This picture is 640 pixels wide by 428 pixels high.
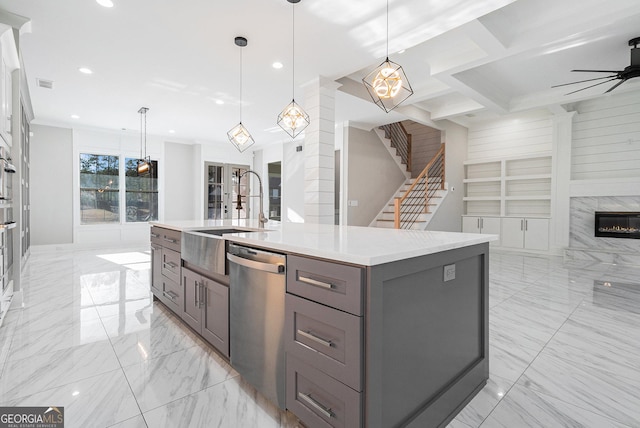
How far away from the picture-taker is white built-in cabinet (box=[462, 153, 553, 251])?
22.5ft

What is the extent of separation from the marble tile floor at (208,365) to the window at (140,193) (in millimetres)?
4828

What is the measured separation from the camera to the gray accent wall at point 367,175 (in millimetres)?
7113

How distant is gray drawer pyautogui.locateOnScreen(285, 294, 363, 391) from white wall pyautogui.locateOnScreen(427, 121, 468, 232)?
6175mm

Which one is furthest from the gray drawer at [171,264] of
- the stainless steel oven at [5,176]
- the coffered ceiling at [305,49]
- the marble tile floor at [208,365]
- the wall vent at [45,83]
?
the wall vent at [45,83]

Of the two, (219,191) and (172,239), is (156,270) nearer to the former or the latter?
(172,239)

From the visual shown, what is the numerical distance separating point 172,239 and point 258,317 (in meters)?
1.53

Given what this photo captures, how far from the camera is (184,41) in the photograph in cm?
359

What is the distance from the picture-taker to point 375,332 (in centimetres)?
116

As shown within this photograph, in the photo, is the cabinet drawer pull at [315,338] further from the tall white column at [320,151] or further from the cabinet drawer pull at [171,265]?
the tall white column at [320,151]

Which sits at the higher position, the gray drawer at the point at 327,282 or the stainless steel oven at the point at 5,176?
the stainless steel oven at the point at 5,176

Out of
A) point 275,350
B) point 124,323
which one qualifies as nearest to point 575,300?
point 275,350

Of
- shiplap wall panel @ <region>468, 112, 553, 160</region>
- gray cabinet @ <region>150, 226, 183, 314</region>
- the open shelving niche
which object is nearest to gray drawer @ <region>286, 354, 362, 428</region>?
→ gray cabinet @ <region>150, 226, 183, 314</region>

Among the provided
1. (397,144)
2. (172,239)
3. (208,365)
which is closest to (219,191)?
(397,144)

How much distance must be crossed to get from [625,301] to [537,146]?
15.4ft
